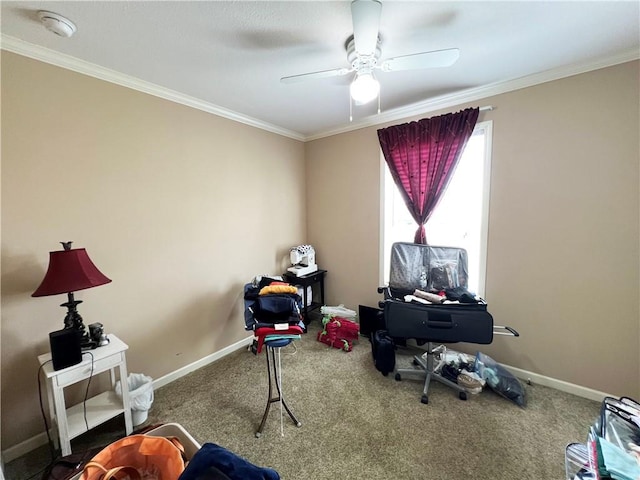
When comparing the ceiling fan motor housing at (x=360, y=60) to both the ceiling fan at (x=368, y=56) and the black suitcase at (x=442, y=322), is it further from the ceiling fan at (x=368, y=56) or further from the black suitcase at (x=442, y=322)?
the black suitcase at (x=442, y=322)

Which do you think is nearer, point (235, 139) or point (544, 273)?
point (544, 273)

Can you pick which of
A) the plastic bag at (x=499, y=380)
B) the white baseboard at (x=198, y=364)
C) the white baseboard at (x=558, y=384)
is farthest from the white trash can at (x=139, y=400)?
the white baseboard at (x=558, y=384)

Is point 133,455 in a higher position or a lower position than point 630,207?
lower

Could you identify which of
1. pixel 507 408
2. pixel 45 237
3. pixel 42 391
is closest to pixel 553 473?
pixel 507 408

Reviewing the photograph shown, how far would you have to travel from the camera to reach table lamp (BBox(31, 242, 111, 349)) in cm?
147

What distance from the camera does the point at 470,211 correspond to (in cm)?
255

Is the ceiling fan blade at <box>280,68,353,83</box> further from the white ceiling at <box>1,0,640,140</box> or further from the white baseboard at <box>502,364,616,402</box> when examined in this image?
the white baseboard at <box>502,364,616,402</box>

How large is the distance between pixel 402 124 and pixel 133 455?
3.13m

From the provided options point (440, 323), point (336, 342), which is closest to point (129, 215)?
point (336, 342)

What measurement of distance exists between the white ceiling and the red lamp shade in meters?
1.27

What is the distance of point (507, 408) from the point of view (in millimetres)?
1955

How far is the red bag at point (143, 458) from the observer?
0.91 meters

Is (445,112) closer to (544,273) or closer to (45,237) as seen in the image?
(544,273)

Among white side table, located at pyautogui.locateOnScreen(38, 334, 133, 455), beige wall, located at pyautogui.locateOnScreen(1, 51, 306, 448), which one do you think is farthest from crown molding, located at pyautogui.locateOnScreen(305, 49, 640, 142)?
white side table, located at pyautogui.locateOnScreen(38, 334, 133, 455)
